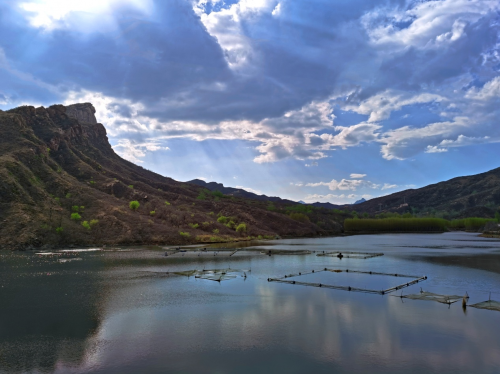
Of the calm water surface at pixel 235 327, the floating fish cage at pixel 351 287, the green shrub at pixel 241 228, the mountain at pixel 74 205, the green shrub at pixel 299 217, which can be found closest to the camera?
the calm water surface at pixel 235 327

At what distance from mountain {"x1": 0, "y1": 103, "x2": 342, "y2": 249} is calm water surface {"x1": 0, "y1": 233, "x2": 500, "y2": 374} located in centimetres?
4704

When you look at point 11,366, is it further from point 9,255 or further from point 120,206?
point 120,206

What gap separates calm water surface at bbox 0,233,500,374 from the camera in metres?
19.1

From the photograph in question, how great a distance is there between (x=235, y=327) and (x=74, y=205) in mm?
92671

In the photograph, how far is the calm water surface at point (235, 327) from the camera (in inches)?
752

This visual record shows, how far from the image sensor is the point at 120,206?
369 feet

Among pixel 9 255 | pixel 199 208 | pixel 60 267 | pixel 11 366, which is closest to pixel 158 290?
pixel 11 366

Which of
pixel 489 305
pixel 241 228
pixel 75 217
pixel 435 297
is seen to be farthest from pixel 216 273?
pixel 241 228

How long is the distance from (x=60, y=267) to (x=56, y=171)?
7530 centimetres

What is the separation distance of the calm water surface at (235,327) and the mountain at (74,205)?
154 ft

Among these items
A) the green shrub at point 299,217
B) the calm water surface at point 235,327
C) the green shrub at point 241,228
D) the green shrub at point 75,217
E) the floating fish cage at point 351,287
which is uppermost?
the green shrub at point 299,217

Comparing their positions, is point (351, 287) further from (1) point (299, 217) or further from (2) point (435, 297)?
→ (1) point (299, 217)

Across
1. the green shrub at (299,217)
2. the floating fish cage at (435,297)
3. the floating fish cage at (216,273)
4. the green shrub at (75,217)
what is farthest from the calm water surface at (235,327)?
the green shrub at (299,217)

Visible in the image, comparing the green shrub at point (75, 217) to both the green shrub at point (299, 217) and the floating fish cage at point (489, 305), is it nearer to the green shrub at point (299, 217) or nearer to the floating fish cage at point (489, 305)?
the floating fish cage at point (489, 305)
